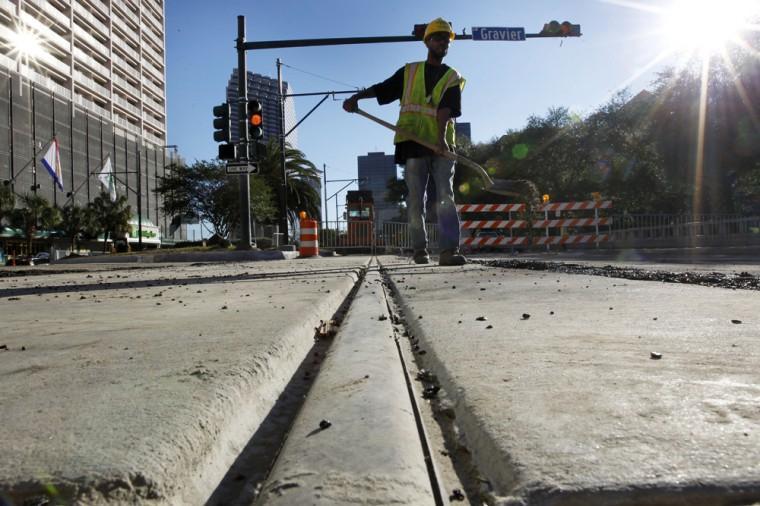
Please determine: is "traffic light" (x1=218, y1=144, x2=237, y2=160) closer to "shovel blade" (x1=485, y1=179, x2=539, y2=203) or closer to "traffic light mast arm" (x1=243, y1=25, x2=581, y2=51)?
"traffic light mast arm" (x1=243, y1=25, x2=581, y2=51)

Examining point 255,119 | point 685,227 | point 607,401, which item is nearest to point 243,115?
point 255,119

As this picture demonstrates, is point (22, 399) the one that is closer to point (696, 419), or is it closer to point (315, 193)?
point (696, 419)

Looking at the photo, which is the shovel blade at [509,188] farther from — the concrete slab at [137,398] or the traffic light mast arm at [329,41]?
the traffic light mast arm at [329,41]

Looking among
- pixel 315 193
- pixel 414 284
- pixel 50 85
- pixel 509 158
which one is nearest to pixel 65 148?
pixel 50 85

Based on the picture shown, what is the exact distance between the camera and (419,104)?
19.0 feet

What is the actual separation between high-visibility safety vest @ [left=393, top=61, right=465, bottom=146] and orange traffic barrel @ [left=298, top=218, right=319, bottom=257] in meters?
9.83

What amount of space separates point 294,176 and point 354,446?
42383 mm

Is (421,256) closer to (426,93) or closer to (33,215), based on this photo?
(426,93)

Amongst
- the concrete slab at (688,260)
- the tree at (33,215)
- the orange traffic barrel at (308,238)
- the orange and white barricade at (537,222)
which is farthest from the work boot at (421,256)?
the tree at (33,215)

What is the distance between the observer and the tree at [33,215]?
138ft

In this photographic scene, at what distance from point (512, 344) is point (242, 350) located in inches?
28.7

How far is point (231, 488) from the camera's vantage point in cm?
83

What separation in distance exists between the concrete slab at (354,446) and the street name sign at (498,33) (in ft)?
46.6

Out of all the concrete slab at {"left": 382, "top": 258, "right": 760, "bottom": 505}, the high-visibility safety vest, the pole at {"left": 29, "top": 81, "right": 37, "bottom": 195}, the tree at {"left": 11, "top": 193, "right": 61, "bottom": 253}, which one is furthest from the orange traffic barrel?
the pole at {"left": 29, "top": 81, "right": 37, "bottom": 195}
